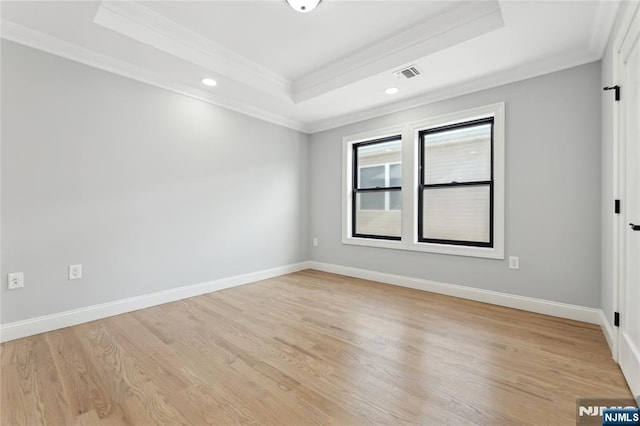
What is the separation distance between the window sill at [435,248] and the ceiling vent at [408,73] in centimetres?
198

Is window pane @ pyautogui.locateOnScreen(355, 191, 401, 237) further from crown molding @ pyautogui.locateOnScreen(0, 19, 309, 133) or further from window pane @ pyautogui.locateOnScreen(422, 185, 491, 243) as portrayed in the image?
crown molding @ pyautogui.locateOnScreen(0, 19, 309, 133)

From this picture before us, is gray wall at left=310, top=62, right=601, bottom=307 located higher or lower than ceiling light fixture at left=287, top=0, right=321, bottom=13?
lower

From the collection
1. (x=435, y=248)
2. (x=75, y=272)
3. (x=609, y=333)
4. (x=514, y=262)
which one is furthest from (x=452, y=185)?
(x=75, y=272)

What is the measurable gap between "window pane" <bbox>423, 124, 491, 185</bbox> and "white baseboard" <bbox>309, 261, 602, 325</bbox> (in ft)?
A: 4.23

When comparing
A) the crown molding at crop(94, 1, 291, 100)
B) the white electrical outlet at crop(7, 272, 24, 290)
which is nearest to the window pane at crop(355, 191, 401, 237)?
the crown molding at crop(94, 1, 291, 100)

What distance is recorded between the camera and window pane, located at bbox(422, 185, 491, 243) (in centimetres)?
326

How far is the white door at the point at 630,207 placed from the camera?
1539 millimetres

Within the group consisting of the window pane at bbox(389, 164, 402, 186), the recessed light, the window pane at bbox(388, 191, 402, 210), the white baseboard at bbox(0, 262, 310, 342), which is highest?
the recessed light

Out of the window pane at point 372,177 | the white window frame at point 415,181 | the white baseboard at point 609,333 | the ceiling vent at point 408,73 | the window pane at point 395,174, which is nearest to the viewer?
the white baseboard at point 609,333

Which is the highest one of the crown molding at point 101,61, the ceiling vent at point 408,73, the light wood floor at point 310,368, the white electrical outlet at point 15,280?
the ceiling vent at point 408,73

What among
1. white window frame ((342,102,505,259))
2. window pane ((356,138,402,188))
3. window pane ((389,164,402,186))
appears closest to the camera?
white window frame ((342,102,505,259))

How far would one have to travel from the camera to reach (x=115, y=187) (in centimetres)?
277

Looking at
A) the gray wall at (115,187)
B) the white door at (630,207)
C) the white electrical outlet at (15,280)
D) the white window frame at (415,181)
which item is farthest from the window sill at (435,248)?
the white electrical outlet at (15,280)

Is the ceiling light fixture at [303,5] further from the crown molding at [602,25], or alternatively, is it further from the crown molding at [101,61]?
the crown molding at [602,25]
